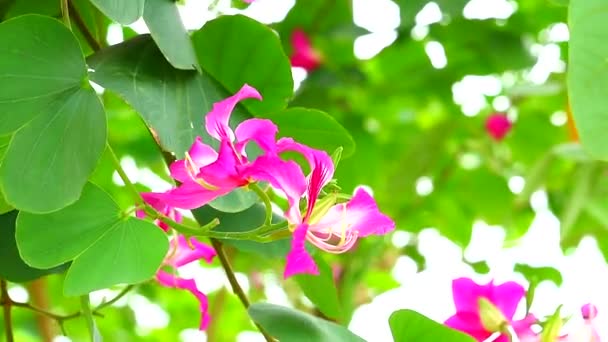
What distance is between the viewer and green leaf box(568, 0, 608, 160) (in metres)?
0.41

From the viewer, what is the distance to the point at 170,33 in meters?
0.43

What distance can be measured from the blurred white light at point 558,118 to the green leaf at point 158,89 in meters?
0.83

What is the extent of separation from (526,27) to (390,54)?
222mm

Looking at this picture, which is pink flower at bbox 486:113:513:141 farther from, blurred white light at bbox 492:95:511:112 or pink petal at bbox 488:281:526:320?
pink petal at bbox 488:281:526:320

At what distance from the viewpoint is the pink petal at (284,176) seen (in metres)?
0.37

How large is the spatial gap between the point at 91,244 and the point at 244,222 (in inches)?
4.1

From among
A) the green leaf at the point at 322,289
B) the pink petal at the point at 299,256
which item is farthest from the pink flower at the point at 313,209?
the green leaf at the point at 322,289

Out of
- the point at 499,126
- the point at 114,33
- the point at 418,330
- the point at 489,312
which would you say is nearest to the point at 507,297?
the point at 489,312

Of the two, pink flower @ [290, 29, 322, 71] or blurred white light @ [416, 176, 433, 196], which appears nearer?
pink flower @ [290, 29, 322, 71]

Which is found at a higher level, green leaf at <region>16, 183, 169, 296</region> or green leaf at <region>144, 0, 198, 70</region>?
green leaf at <region>144, 0, 198, 70</region>

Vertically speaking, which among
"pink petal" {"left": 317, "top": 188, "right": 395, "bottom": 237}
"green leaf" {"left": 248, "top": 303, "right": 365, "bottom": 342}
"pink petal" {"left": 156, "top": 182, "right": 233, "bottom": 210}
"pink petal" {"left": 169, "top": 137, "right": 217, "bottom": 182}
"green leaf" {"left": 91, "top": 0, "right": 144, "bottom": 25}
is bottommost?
"green leaf" {"left": 248, "top": 303, "right": 365, "bottom": 342}

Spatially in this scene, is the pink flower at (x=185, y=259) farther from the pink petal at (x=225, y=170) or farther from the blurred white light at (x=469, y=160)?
the blurred white light at (x=469, y=160)

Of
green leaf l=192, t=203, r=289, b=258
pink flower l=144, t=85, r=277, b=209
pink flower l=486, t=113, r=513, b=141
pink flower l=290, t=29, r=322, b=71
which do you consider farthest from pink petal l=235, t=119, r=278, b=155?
pink flower l=486, t=113, r=513, b=141

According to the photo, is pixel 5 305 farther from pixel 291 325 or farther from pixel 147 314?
pixel 147 314
